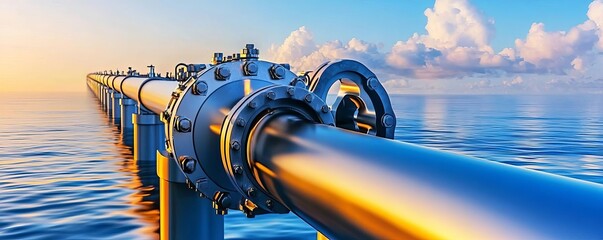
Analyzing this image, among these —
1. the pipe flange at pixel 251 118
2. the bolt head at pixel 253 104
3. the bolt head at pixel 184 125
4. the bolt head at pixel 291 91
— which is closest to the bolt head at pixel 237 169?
the pipe flange at pixel 251 118

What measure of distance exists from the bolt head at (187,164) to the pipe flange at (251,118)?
0.32 metres

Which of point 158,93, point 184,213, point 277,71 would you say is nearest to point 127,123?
point 158,93

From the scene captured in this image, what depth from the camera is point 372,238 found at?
4.80ft

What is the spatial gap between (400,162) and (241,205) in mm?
1420

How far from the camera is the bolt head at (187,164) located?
2641 mm

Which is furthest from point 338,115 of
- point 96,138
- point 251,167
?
point 96,138

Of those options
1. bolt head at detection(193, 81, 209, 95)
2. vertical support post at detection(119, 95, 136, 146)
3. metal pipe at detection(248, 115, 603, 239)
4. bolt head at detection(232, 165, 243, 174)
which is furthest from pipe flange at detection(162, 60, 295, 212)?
vertical support post at detection(119, 95, 136, 146)

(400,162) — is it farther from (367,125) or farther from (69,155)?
(69,155)

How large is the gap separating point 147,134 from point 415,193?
8971mm

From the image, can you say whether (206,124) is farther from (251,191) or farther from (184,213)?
(184,213)

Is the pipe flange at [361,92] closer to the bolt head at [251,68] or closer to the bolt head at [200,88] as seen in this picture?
the bolt head at [251,68]

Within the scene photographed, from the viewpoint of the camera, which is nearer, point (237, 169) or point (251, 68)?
point (237, 169)

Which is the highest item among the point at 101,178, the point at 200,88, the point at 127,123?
the point at 200,88

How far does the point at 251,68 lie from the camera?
110 inches
